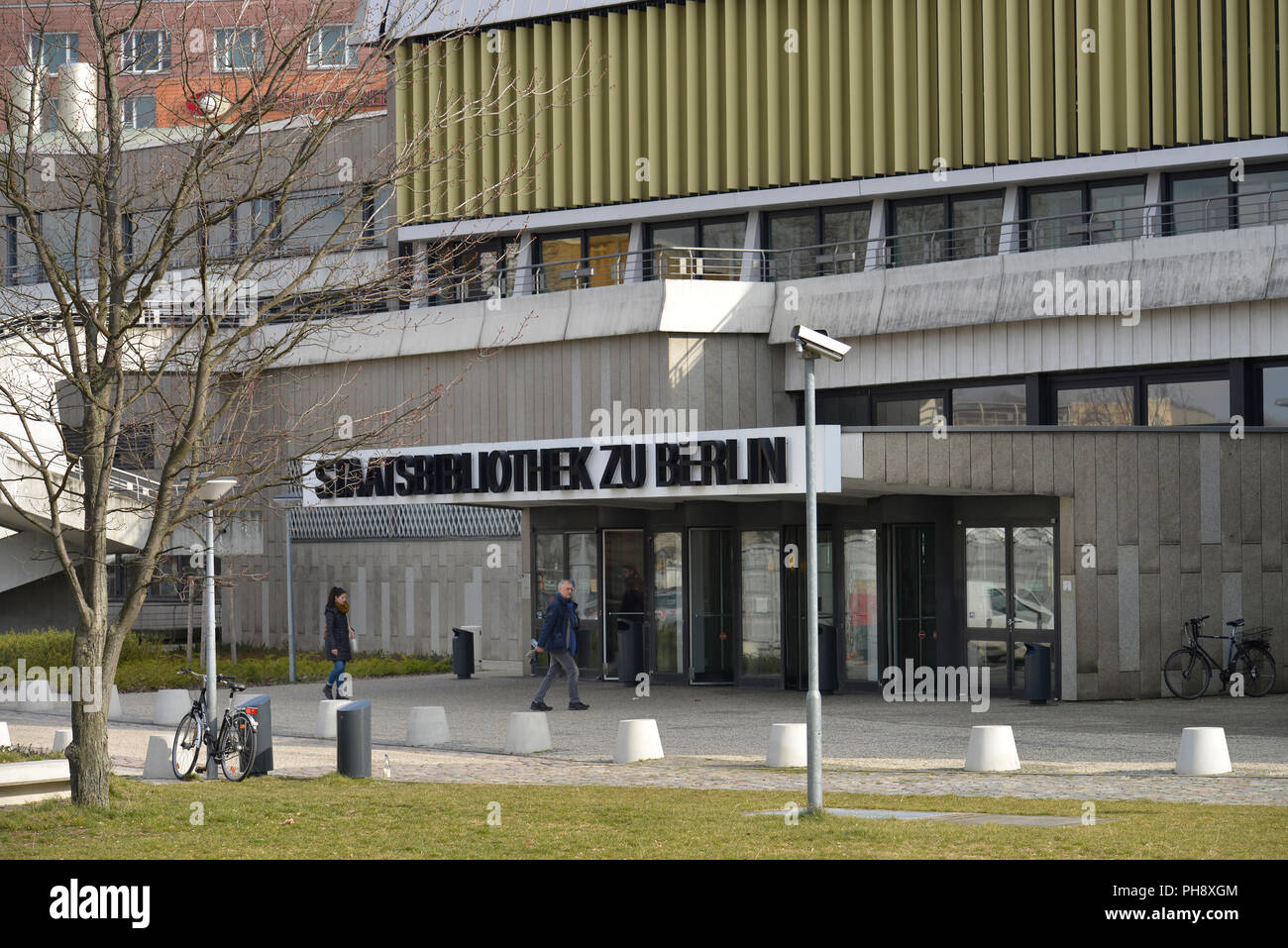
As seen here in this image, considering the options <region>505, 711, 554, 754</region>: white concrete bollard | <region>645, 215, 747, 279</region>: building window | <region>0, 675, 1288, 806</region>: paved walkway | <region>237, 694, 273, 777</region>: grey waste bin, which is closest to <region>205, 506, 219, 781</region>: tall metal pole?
<region>237, 694, 273, 777</region>: grey waste bin

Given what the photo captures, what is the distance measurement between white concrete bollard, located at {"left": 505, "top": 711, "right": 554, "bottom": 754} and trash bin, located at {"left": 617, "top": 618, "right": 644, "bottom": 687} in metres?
10.7

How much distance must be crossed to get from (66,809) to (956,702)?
14974mm

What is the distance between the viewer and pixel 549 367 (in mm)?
32844

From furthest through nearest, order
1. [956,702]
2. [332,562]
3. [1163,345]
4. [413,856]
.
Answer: [332,562] < [1163,345] < [956,702] < [413,856]

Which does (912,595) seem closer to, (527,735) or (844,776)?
(527,735)

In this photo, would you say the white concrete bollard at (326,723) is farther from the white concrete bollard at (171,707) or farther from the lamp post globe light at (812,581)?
the lamp post globe light at (812,581)

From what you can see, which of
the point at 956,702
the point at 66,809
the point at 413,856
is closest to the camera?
the point at 413,856

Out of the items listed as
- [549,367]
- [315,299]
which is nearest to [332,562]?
[549,367]

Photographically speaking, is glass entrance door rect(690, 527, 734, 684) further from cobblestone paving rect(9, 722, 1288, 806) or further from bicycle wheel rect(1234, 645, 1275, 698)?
cobblestone paving rect(9, 722, 1288, 806)

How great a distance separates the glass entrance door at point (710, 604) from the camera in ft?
96.1

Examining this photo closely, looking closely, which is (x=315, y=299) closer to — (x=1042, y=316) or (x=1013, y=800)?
(x=1013, y=800)

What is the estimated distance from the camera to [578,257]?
36906 millimetres

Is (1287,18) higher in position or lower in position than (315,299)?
higher

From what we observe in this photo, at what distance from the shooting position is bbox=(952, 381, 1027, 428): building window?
98.5ft
